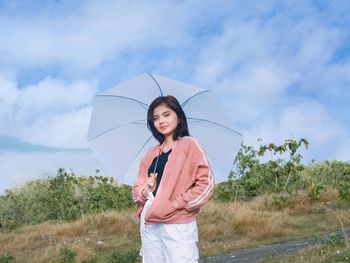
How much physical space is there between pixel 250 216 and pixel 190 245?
693 cm

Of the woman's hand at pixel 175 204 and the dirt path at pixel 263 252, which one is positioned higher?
the woman's hand at pixel 175 204

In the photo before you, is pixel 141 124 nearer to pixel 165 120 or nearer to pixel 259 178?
pixel 165 120

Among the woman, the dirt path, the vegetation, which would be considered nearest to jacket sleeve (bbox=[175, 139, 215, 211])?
the woman

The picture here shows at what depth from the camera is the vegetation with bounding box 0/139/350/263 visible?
9.50m

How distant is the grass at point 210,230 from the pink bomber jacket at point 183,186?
5117mm

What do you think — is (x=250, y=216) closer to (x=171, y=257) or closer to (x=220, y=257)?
(x=220, y=257)

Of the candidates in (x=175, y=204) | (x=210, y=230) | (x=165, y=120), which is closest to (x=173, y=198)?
(x=175, y=204)

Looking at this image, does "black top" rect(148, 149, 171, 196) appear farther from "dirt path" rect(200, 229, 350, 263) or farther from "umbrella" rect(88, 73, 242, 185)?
"dirt path" rect(200, 229, 350, 263)

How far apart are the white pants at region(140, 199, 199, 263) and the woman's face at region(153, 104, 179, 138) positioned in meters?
0.47

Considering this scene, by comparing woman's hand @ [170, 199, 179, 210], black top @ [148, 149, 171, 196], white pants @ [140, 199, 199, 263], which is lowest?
white pants @ [140, 199, 199, 263]

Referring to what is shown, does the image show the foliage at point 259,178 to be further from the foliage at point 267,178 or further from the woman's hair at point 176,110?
the woman's hair at point 176,110

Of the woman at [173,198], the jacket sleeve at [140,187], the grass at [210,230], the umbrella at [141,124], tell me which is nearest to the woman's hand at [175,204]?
the woman at [173,198]

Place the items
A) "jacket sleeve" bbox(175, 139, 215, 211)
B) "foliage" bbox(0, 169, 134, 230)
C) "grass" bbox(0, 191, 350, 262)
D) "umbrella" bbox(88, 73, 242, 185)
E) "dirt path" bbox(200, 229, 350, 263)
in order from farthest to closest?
"foliage" bbox(0, 169, 134, 230)
"grass" bbox(0, 191, 350, 262)
"dirt path" bbox(200, 229, 350, 263)
"umbrella" bbox(88, 73, 242, 185)
"jacket sleeve" bbox(175, 139, 215, 211)

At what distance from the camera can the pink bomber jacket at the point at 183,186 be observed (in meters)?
3.62
